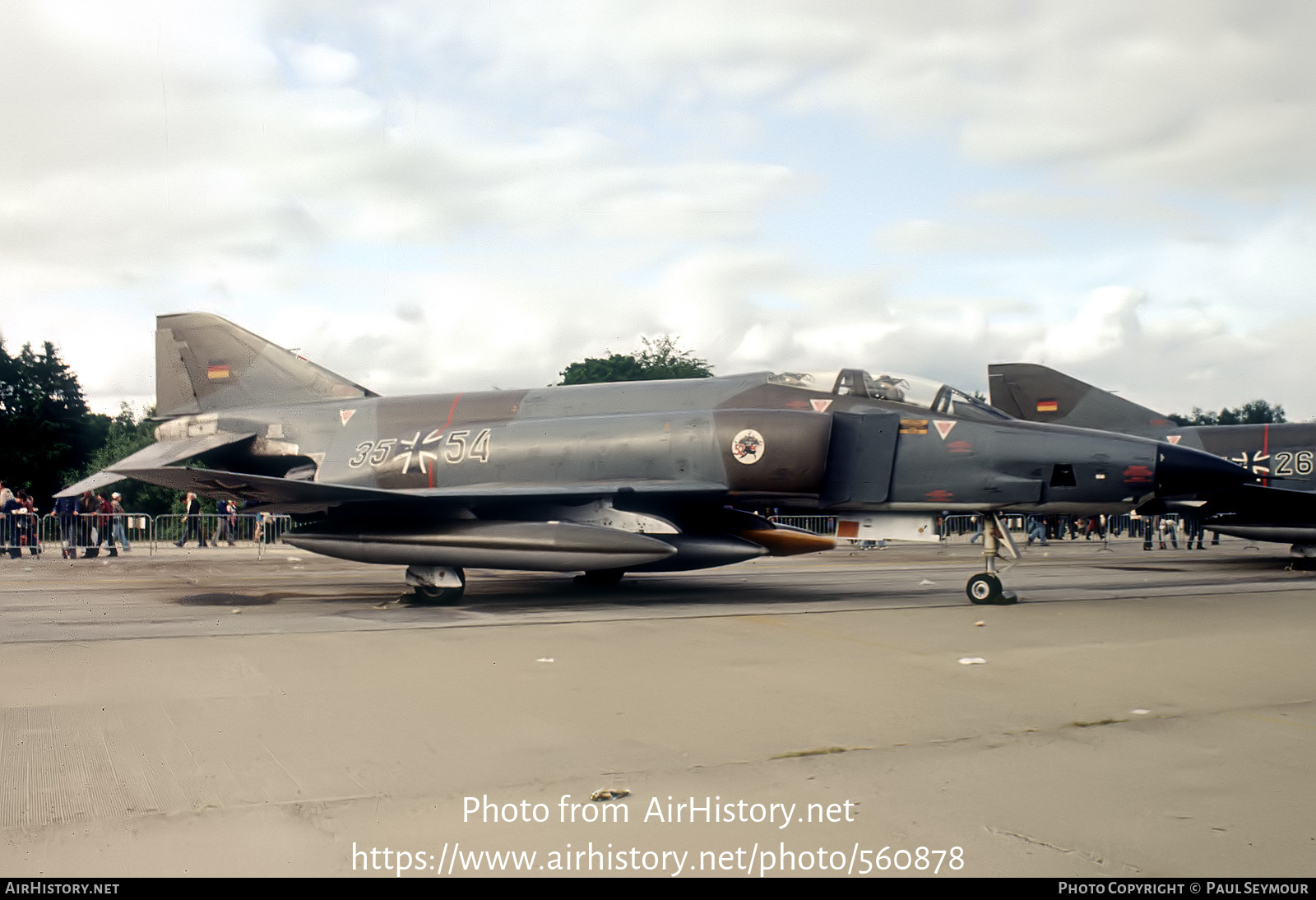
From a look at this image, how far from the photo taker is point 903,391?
11.1 metres

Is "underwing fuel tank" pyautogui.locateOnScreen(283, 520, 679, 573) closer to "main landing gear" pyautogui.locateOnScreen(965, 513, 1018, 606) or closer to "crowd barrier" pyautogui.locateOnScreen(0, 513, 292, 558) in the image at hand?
"main landing gear" pyautogui.locateOnScreen(965, 513, 1018, 606)

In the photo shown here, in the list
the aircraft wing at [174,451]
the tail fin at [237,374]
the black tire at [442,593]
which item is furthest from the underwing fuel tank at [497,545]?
the tail fin at [237,374]

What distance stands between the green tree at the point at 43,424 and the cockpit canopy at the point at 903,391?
5720 centimetres

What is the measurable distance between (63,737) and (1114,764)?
16.3 ft

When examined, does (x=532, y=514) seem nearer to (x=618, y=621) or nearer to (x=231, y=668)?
(x=618, y=621)

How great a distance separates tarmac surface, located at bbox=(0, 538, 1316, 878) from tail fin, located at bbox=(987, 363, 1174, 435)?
981cm

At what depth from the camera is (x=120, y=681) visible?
19.9ft

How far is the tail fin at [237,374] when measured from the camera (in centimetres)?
1444

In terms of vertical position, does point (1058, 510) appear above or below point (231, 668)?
above

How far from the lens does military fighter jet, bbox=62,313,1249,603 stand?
10.3m

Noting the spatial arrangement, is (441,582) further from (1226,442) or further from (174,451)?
(1226,442)

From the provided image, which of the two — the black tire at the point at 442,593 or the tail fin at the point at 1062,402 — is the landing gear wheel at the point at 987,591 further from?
the tail fin at the point at 1062,402

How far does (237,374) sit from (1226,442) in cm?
1781

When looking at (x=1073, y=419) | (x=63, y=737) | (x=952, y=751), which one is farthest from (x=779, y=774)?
(x=1073, y=419)
